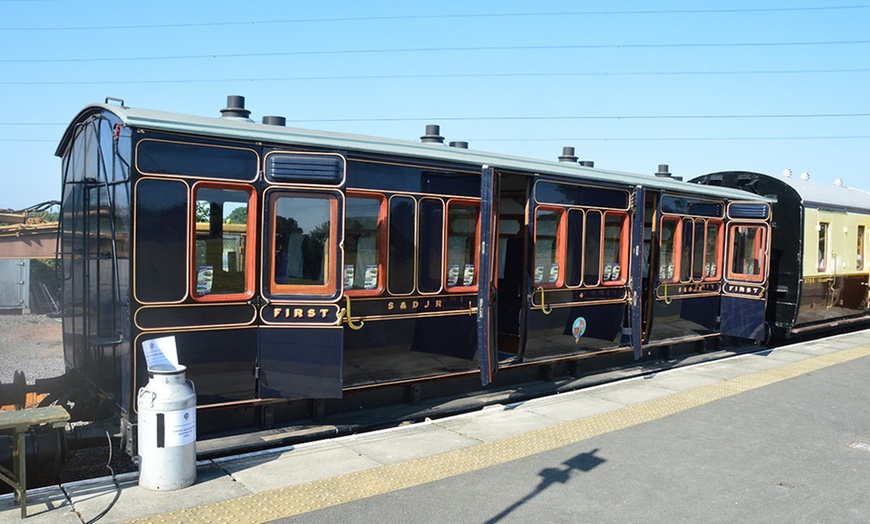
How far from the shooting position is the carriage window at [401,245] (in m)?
7.19

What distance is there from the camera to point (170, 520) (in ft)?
15.4

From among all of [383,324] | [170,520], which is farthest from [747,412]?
[170,520]

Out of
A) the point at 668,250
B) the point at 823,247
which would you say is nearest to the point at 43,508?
the point at 668,250

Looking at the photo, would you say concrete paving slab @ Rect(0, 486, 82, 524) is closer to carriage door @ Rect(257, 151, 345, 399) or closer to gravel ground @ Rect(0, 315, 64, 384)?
carriage door @ Rect(257, 151, 345, 399)

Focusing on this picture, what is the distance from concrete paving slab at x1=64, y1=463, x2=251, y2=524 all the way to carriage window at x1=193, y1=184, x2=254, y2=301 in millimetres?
1527

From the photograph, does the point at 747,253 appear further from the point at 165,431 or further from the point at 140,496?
the point at 140,496

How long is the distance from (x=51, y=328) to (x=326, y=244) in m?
12.1

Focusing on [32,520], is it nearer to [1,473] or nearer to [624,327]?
[1,473]

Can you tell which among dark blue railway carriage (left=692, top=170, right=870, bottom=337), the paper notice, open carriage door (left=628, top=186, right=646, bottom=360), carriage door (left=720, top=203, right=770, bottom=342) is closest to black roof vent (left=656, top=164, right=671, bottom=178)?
dark blue railway carriage (left=692, top=170, right=870, bottom=337)

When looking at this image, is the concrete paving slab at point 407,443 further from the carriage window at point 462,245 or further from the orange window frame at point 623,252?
the orange window frame at point 623,252

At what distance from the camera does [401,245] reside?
23.9 feet

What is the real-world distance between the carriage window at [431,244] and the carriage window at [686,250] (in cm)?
520

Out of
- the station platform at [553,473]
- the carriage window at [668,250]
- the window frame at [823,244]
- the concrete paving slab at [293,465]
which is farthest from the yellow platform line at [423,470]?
the window frame at [823,244]

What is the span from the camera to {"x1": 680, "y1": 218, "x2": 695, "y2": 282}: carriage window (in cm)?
1123
